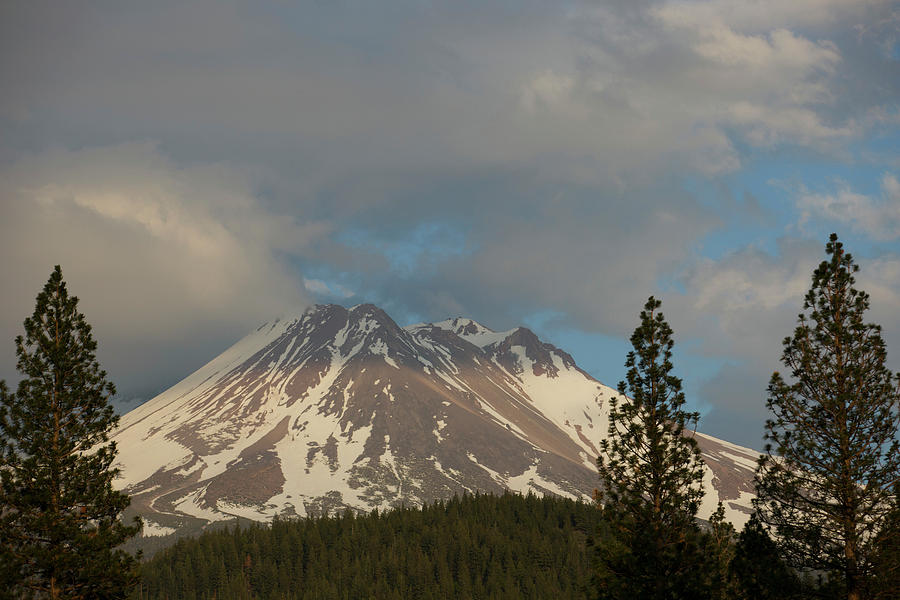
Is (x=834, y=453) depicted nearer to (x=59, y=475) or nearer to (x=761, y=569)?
(x=761, y=569)

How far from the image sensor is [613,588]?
34406 millimetres

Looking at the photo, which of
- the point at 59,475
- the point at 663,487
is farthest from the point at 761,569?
the point at 59,475

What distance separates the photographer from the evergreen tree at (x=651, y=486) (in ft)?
112

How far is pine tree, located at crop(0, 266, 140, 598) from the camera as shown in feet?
127

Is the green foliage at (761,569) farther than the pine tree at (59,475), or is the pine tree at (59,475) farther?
the pine tree at (59,475)

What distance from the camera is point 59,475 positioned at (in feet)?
132

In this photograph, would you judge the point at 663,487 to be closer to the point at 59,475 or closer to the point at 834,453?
the point at 834,453

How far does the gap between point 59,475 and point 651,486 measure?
2893cm

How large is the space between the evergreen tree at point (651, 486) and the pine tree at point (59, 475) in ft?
78.5

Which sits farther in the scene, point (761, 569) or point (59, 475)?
point (59, 475)

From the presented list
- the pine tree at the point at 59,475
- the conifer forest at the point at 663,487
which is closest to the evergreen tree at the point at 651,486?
the conifer forest at the point at 663,487

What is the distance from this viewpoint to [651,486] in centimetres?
3578

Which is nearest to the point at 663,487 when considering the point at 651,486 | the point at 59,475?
the point at 651,486

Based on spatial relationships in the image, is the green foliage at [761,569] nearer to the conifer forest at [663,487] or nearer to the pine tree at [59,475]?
the conifer forest at [663,487]
